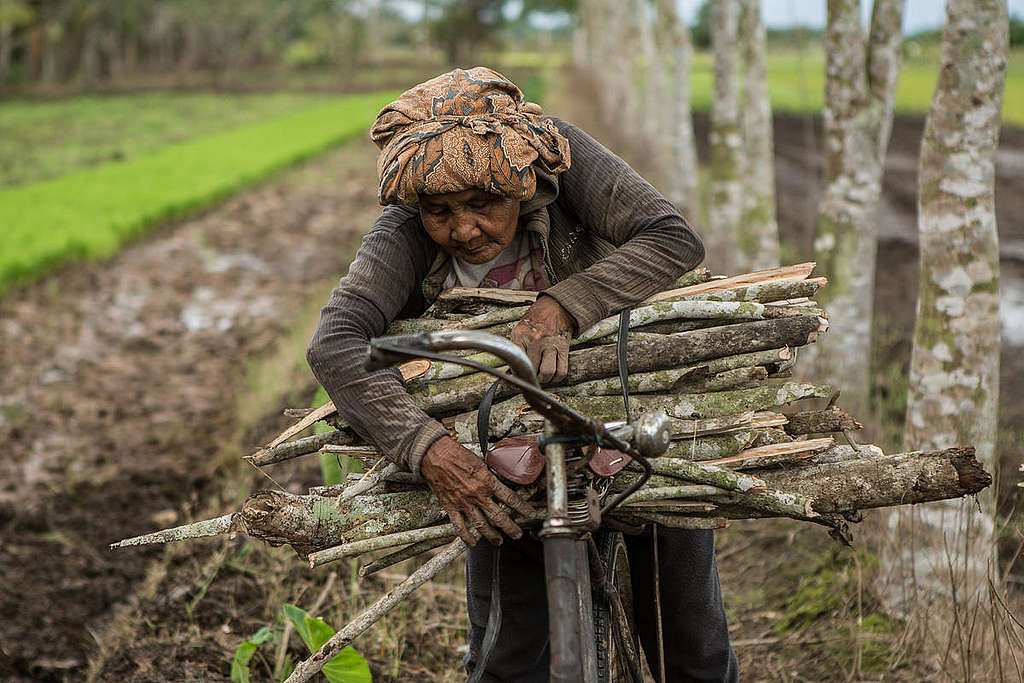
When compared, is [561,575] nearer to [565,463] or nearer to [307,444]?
[565,463]

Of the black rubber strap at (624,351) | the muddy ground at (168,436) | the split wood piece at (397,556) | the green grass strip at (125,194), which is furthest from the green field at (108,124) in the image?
the black rubber strap at (624,351)

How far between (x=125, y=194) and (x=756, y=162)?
10.9 meters

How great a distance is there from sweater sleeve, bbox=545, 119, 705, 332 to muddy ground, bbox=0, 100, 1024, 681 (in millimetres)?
1701

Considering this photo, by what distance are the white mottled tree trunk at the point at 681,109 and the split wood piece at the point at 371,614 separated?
9229mm

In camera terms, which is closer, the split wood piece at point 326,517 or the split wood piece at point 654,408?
the split wood piece at point 326,517

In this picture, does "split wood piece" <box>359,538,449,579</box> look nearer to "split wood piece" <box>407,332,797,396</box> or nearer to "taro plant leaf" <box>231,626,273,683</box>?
"split wood piece" <box>407,332,797,396</box>

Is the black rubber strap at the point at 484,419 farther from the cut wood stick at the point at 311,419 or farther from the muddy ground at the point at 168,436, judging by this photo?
the muddy ground at the point at 168,436

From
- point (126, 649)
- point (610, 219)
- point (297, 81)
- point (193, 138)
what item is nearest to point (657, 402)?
point (610, 219)

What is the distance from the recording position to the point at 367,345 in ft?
7.48

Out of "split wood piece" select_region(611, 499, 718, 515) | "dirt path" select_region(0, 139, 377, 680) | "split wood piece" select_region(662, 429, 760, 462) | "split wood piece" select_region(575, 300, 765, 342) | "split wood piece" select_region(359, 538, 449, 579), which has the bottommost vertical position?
"dirt path" select_region(0, 139, 377, 680)

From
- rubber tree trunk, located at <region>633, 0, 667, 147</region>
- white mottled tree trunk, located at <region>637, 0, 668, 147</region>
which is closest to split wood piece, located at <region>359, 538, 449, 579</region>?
white mottled tree trunk, located at <region>637, 0, 668, 147</region>

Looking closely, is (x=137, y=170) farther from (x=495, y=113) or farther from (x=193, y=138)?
(x=495, y=113)

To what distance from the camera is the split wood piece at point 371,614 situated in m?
2.02

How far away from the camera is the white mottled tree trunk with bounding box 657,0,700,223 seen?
423 inches
